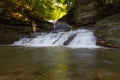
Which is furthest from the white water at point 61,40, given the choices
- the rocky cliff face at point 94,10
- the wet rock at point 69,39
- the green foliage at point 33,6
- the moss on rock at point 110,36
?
the green foliage at point 33,6

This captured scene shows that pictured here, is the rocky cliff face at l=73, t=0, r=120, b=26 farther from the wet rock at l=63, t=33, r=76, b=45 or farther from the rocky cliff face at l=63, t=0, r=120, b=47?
the wet rock at l=63, t=33, r=76, b=45

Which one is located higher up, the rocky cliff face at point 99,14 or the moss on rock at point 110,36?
the rocky cliff face at point 99,14

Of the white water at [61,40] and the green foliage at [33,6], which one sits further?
the green foliage at [33,6]

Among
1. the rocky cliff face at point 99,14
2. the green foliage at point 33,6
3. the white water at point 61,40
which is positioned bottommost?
the white water at point 61,40

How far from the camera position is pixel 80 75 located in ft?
21.1

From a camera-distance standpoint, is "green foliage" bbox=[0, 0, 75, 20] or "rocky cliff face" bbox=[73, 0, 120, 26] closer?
"rocky cliff face" bbox=[73, 0, 120, 26]

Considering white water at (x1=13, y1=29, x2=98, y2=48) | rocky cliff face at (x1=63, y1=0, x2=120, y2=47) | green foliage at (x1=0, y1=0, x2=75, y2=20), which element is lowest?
white water at (x1=13, y1=29, x2=98, y2=48)

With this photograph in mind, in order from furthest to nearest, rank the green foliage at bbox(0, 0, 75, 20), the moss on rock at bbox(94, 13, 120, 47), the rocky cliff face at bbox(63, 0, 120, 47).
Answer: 1. the green foliage at bbox(0, 0, 75, 20)
2. the rocky cliff face at bbox(63, 0, 120, 47)
3. the moss on rock at bbox(94, 13, 120, 47)

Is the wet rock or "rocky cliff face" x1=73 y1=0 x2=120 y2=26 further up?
"rocky cliff face" x1=73 y1=0 x2=120 y2=26

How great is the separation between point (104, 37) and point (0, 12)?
16121 mm

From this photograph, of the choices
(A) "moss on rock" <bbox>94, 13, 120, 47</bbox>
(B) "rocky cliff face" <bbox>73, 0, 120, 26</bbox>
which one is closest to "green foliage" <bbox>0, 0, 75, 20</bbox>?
(B) "rocky cliff face" <bbox>73, 0, 120, 26</bbox>

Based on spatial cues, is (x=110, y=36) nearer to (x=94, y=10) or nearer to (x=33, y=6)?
(x=94, y=10)

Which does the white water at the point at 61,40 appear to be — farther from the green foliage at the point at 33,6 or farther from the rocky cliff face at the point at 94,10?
the green foliage at the point at 33,6

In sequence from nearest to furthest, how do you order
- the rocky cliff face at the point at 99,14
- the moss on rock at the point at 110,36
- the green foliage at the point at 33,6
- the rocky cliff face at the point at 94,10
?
the moss on rock at the point at 110,36, the rocky cliff face at the point at 99,14, the rocky cliff face at the point at 94,10, the green foliage at the point at 33,6
